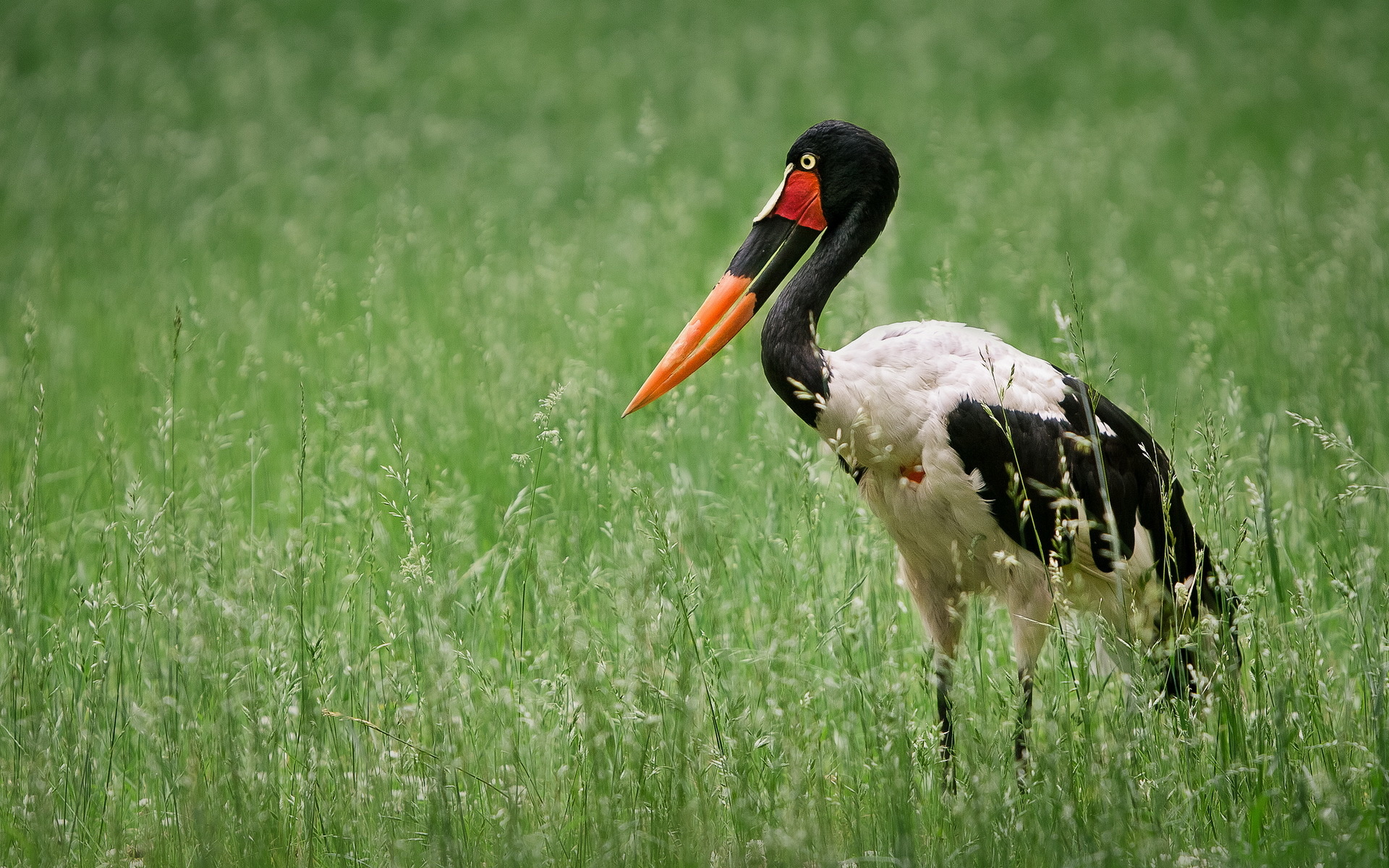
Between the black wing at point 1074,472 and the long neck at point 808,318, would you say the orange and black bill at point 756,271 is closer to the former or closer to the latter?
the long neck at point 808,318

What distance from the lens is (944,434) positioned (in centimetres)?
318

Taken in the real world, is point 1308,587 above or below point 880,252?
below

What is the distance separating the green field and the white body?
0.50ft

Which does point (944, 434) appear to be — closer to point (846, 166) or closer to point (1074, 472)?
point (1074, 472)

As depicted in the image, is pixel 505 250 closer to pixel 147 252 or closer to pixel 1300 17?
pixel 147 252

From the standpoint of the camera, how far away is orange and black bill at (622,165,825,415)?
344 cm

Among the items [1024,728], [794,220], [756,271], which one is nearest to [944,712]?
[1024,728]

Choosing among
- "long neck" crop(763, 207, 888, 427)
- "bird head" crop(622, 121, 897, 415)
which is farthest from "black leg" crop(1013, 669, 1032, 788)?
"bird head" crop(622, 121, 897, 415)

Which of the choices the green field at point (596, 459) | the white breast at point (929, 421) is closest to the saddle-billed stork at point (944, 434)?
the white breast at point (929, 421)

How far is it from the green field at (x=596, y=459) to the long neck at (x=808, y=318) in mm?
183

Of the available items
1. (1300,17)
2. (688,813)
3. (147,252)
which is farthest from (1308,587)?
(1300,17)

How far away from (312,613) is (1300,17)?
44.6 feet

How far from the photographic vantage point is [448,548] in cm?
A: 365

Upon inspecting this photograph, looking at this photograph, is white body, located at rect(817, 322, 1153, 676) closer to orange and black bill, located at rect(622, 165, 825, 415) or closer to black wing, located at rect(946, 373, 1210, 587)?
black wing, located at rect(946, 373, 1210, 587)
